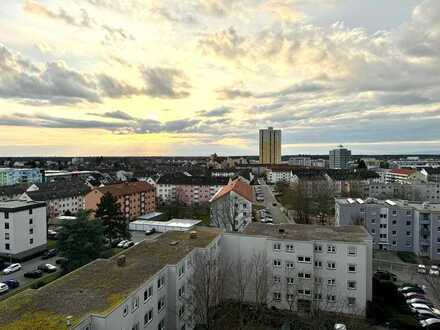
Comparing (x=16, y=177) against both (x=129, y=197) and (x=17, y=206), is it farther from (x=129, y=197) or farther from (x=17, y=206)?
(x=17, y=206)

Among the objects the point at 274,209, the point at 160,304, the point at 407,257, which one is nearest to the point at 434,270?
the point at 407,257

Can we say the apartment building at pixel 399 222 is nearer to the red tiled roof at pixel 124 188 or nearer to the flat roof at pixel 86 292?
the flat roof at pixel 86 292

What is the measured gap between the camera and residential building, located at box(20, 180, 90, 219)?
2253 inches

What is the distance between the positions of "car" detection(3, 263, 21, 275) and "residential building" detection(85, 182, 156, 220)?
19.3m

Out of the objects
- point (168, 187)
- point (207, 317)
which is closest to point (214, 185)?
point (168, 187)

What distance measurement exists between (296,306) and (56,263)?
24588 millimetres

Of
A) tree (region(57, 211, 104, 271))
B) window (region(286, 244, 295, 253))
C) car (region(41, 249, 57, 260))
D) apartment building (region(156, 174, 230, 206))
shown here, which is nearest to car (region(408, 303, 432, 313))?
window (region(286, 244, 295, 253))

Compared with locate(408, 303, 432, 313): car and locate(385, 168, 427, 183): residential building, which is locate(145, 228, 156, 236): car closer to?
locate(408, 303, 432, 313): car

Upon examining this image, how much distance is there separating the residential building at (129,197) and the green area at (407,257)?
3970 cm

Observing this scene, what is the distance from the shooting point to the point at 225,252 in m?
24.7

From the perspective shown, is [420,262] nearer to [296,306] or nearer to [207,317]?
[296,306]

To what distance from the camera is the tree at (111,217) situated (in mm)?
38375

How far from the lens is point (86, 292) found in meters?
14.6

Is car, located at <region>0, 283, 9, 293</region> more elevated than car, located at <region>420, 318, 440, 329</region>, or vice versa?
car, located at <region>0, 283, 9, 293</region>
